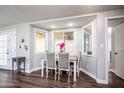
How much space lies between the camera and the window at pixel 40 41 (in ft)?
19.2

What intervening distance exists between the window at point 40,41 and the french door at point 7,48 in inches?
47.8

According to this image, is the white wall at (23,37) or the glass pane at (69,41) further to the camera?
the glass pane at (69,41)

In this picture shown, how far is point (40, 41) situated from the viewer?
6105mm

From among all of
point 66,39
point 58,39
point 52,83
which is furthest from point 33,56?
point 52,83

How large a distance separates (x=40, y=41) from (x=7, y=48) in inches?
72.0

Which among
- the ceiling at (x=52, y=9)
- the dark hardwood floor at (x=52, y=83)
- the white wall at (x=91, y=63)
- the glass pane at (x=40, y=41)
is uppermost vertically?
the ceiling at (x=52, y=9)

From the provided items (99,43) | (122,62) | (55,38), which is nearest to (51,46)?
(55,38)

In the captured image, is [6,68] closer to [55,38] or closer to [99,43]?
[55,38]

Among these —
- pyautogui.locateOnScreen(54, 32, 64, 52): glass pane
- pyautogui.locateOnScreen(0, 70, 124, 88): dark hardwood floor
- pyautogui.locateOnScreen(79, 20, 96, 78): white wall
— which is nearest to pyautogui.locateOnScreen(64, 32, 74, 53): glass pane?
pyautogui.locateOnScreen(54, 32, 64, 52): glass pane

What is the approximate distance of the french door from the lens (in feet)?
18.4

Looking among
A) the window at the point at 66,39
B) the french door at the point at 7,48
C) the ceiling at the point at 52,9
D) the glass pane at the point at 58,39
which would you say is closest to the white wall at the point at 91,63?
the ceiling at the point at 52,9

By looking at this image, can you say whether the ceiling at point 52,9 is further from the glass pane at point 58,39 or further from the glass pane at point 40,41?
the glass pane at point 58,39

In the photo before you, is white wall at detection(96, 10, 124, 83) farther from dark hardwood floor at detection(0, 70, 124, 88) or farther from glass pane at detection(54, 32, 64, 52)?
glass pane at detection(54, 32, 64, 52)
